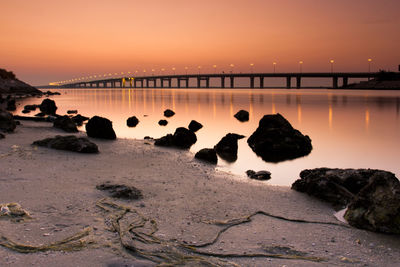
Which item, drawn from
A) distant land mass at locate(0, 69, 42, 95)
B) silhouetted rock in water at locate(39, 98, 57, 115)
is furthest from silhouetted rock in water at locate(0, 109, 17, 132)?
distant land mass at locate(0, 69, 42, 95)

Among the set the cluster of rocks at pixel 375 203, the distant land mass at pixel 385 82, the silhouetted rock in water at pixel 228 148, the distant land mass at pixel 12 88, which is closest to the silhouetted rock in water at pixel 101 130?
the silhouetted rock in water at pixel 228 148

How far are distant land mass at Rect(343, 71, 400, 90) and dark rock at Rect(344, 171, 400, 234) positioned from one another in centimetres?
13845

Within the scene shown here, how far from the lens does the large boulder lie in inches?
279

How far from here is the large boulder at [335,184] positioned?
7.09 meters

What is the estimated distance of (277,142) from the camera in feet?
47.5

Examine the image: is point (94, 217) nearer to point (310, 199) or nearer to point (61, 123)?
point (310, 199)

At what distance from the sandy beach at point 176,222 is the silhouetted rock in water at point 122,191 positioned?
0.17m

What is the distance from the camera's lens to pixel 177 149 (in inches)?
537

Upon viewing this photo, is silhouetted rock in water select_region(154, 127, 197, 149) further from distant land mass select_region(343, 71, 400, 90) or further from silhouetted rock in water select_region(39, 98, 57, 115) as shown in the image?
distant land mass select_region(343, 71, 400, 90)

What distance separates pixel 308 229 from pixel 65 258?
366 cm

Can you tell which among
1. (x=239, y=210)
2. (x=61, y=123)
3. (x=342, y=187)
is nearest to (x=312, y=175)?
(x=342, y=187)

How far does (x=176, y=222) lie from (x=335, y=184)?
3915 millimetres

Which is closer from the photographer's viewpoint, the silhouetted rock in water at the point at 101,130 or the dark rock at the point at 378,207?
the dark rock at the point at 378,207

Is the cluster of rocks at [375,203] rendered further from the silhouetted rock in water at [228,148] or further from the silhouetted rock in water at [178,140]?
the silhouetted rock in water at [178,140]
